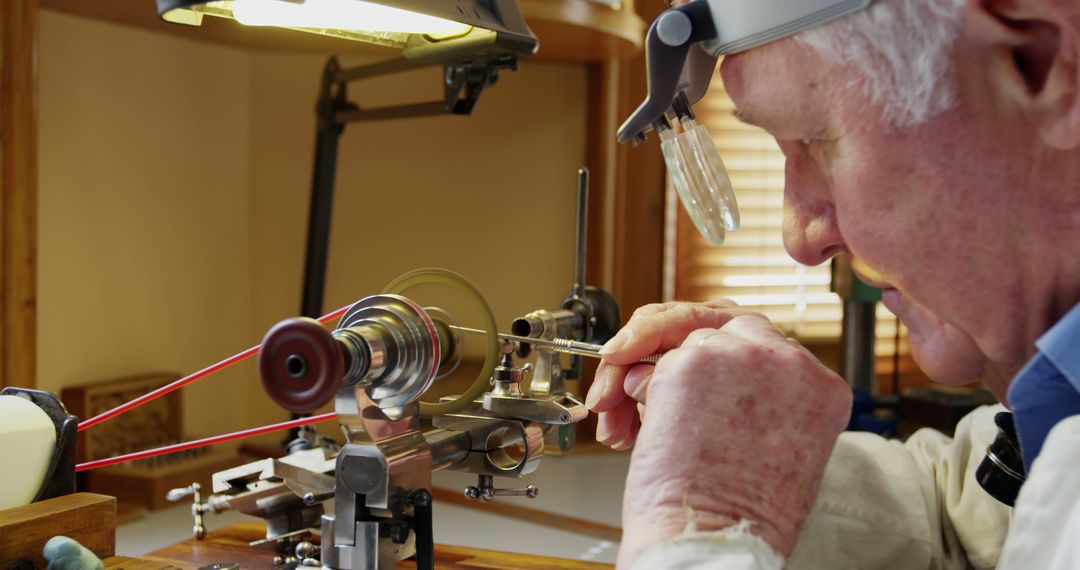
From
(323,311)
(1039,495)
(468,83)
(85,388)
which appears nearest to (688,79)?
(1039,495)

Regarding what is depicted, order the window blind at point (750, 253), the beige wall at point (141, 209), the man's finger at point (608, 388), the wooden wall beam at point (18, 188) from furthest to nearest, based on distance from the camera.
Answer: the window blind at point (750, 253) → the beige wall at point (141, 209) → the wooden wall beam at point (18, 188) → the man's finger at point (608, 388)

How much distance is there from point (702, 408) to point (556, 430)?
0.31m

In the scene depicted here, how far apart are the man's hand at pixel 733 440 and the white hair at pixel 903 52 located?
0.16 m

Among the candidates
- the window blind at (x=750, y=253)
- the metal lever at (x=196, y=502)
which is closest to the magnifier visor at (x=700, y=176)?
the metal lever at (x=196, y=502)

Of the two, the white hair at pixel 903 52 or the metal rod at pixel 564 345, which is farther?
the metal rod at pixel 564 345

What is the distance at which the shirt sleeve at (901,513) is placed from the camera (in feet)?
2.68

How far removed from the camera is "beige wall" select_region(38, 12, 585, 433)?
1.95 meters

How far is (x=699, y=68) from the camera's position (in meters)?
0.72

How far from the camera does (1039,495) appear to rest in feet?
1.69

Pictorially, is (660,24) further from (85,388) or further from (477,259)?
(477,259)

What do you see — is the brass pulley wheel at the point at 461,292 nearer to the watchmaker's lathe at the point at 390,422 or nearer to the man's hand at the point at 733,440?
the watchmaker's lathe at the point at 390,422

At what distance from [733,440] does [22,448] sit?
603mm

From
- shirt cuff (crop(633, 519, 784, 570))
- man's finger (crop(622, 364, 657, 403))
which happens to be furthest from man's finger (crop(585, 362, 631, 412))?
shirt cuff (crop(633, 519, 784, 570))

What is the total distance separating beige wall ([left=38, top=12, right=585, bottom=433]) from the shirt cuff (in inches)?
64.0
